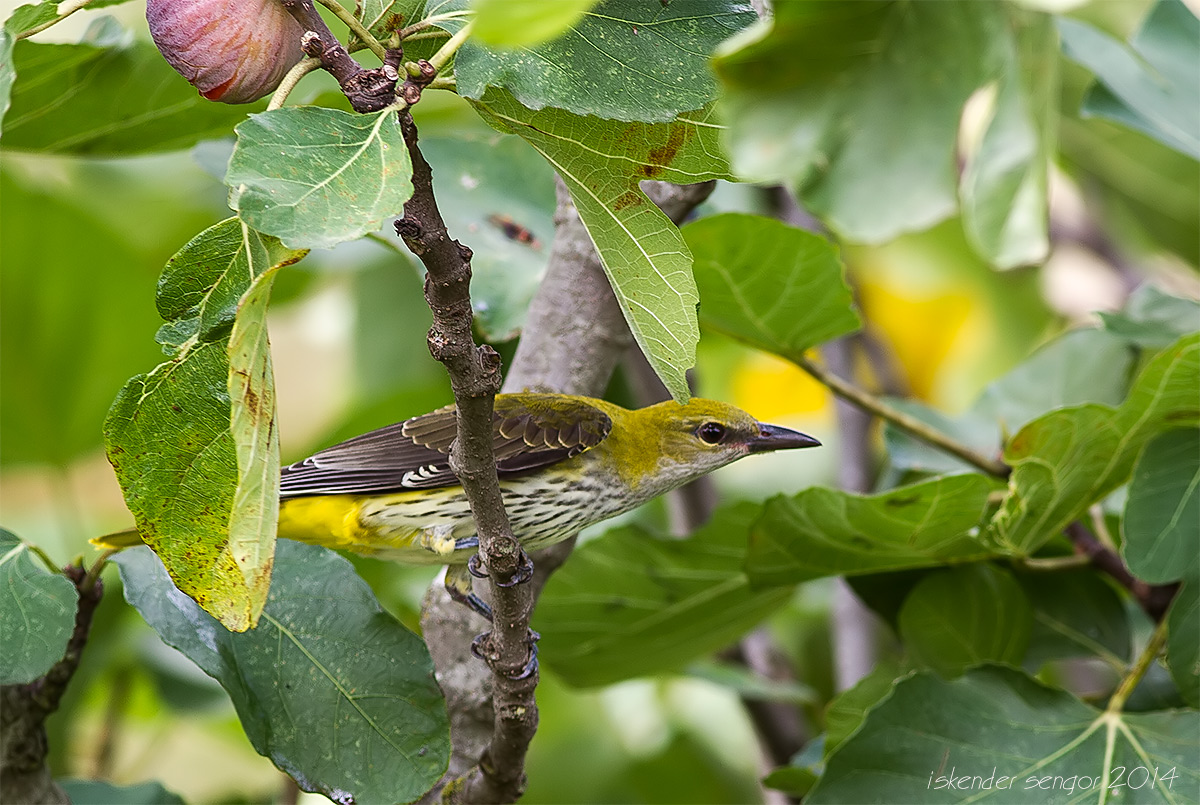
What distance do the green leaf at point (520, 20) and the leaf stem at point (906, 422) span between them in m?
1.50

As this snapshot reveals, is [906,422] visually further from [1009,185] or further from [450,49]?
[450,49]

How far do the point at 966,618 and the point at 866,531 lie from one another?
→ 32 cm

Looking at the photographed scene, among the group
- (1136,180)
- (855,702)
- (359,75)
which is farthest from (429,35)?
(1136,180)

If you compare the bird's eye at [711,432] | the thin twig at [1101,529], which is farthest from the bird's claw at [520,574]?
the thin twig at [1101,529]

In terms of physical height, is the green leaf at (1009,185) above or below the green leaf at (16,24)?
below

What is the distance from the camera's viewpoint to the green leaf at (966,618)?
2137 millimetres

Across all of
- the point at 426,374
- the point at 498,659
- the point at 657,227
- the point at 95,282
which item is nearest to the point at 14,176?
the point at 95,282

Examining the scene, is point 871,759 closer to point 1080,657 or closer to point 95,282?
point 1080,657

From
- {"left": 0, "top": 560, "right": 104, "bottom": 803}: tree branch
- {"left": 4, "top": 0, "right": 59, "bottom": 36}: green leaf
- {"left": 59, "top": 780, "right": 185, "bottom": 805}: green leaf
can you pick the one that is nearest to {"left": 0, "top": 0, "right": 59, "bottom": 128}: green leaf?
{"left": 4, "top": 0, "right": 59, "bottom": 36}: green leaf

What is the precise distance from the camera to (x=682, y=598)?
2346 mm

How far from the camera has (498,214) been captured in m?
2.67

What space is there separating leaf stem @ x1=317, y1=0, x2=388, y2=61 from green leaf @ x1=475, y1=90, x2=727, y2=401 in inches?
4.9

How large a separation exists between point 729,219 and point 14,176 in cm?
220

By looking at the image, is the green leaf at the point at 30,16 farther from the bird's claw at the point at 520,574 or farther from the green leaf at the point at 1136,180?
the green leaf at the point at 1136,180
